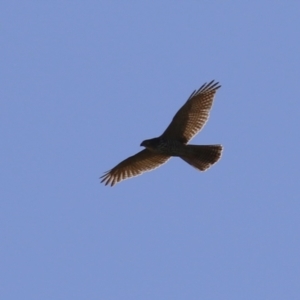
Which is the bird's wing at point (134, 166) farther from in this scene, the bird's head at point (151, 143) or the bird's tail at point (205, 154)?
the bird's tail at point (205, 154)

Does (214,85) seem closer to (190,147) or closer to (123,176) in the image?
(190,147)

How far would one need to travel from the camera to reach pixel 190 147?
2105 centimetres

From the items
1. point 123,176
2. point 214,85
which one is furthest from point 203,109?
→ point 123,176

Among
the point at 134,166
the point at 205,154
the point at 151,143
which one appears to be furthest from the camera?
the point at 134,166

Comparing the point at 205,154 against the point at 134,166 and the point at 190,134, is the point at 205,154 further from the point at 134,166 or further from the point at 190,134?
the point at 134,166

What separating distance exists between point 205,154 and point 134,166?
2440 millimetres

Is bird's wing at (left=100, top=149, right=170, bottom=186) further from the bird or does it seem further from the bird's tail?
the bird's tail

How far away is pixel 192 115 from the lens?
2147 centimetres

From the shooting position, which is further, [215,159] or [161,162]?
[161,162]

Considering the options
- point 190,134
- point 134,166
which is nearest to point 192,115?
point 190,134

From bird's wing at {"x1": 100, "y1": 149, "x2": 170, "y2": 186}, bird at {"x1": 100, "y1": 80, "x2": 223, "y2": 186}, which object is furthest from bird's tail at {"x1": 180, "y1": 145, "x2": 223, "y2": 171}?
bird's wing at {"x1": 100, "y1": 149, "x2": 170, "y2": 186}

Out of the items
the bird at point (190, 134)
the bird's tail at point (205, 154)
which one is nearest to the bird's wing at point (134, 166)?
the bird at point (190, 134)

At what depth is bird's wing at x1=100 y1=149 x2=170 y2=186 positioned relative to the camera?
73.3ft

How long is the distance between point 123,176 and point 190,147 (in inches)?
97.5
